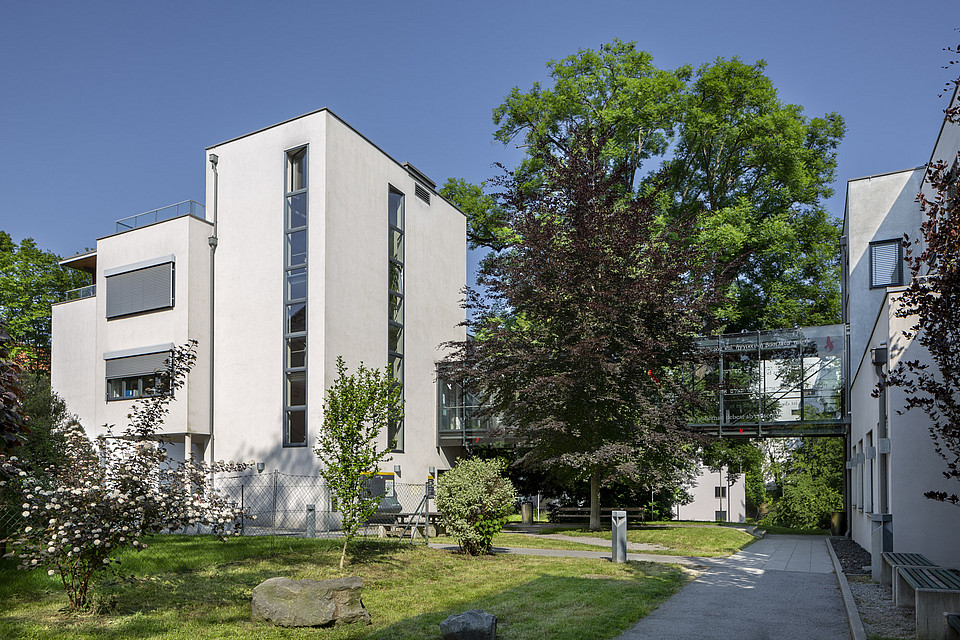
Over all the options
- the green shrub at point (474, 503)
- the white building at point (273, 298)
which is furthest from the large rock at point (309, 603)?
the white building at point (273, 298)

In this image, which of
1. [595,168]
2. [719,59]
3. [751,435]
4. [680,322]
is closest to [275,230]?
[595,168]

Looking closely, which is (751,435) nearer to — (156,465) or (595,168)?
(595,168)

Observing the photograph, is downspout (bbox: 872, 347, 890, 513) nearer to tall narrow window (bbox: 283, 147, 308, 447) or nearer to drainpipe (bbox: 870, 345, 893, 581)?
drainpipe (bbox: 870, 345, 893, 581)

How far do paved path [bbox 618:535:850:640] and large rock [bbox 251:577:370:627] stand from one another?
9.34ft

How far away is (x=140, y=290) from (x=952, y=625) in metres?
23.5

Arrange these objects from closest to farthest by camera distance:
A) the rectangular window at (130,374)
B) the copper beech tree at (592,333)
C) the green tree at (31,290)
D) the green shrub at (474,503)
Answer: the green shrub at (474,503) → the copper beech tree at (592,333) → the rectangular window at (130,374) → the green tree at (31,290)

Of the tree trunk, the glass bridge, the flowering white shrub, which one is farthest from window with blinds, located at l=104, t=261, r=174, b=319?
the glass bridge

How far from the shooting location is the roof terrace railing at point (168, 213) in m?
24.1

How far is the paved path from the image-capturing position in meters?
7.95

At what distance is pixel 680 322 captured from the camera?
19922 millimetres

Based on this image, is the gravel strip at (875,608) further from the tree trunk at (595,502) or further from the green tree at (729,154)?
the green tree at (729,154)

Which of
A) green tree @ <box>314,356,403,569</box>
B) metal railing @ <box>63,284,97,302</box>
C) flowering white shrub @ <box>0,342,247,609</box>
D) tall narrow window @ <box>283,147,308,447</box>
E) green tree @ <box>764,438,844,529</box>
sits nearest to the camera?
flowering white shrub @ <box>0,342,247,609</box>

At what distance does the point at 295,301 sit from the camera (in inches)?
870

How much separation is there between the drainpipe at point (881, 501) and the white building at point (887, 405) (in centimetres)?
2
